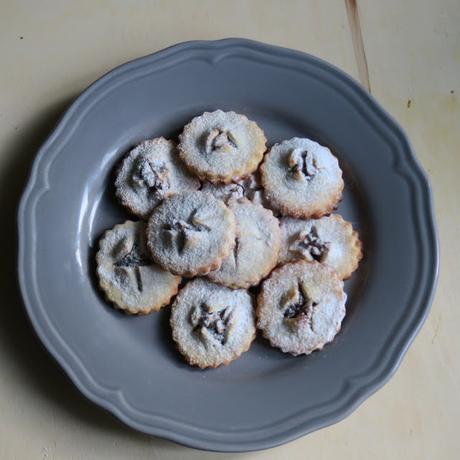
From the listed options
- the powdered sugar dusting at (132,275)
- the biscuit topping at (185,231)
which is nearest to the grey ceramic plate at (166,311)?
the powdered sugar dusting at (132,275)

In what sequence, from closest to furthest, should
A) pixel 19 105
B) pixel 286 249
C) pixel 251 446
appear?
pixel 251 446 < pixel 286 249 < pixel 19 105

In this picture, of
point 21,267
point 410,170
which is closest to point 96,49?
point 21,267

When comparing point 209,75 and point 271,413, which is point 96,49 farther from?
point 271,413

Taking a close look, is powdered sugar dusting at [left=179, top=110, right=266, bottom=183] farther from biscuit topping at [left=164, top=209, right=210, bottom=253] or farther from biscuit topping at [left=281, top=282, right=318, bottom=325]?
biscuit topping at [left=281, top=282, right=318, bottom=325]

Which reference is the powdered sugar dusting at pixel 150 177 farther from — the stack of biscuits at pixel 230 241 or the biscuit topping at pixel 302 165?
the biscuit topping at pixel 302 165

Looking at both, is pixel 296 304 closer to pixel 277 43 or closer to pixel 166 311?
pixel 166 311

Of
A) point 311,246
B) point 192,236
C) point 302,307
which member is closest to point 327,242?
point 311,246
